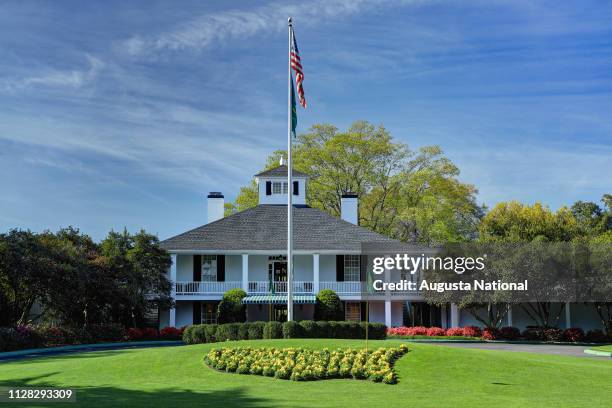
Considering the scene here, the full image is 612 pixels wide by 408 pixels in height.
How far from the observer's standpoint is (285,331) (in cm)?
2752

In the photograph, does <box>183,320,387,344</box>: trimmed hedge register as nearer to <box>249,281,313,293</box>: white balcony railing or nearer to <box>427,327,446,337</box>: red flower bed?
<box>427,327,446,337</box>: red flower bed

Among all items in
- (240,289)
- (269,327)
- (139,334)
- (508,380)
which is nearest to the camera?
(508,380)

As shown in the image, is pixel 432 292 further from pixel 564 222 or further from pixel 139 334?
pixel 564 222

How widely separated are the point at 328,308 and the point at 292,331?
49.0 feet

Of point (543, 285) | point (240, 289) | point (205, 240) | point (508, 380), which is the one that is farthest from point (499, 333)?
point (508, 380)

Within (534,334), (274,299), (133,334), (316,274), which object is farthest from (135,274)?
(534,334)

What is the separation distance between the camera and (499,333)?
43.1 m

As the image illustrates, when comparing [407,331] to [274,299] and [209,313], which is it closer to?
[274,299]

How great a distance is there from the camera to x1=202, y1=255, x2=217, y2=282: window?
152 feet

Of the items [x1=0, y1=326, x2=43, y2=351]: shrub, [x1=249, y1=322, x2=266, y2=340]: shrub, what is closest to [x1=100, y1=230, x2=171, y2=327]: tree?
[x1=0, y1=326, x2=43, y2=351]: shrub

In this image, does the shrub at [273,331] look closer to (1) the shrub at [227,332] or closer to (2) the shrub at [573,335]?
(1) the shrub at [227,332]

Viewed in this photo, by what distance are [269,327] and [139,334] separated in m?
15.3

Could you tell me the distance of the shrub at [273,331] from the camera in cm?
2786

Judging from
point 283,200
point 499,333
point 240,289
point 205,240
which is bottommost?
point 499,333
